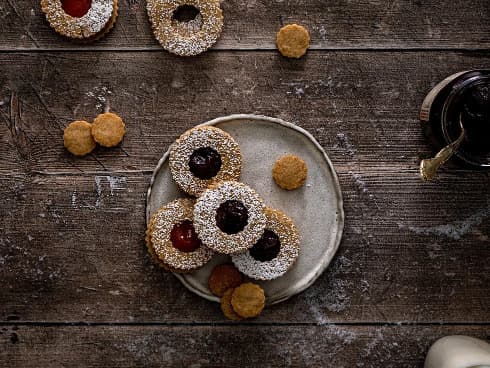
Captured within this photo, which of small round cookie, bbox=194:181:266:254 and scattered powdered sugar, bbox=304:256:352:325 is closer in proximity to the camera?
small round cookie, bbox=194:181:266:254

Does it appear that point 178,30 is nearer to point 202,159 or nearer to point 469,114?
point 202,159

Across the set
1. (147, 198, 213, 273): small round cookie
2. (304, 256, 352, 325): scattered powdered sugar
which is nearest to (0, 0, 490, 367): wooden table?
(304, 256, 352, 325): scattered powdered sugar

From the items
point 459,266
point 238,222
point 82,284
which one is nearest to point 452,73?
point 459,266

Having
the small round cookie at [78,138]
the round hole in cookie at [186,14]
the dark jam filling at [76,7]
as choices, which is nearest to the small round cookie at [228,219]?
the small round cookie at [78,138]

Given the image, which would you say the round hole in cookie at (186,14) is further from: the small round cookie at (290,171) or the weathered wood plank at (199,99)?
the small round cookie at (290,171)

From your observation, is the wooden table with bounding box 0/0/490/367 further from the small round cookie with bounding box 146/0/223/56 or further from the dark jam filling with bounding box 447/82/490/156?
the dark jam filling with bounding box 447/82/490/156

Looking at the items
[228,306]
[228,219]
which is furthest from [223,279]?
[228,219]
